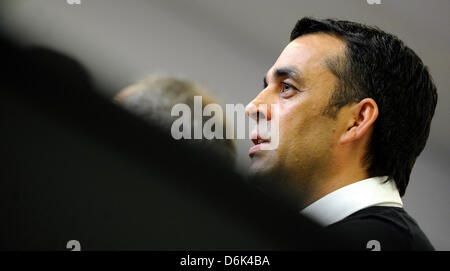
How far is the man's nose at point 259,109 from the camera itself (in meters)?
0.98

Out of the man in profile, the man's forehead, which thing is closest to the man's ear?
the man in profile

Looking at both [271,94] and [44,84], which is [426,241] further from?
[44,84]

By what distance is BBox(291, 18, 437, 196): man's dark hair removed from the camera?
3.13 ft

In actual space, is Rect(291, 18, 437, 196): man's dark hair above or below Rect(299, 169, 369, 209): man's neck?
above

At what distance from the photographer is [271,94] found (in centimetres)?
99

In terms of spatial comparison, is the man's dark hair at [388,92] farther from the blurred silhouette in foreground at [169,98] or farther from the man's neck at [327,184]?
the blurred silhouette in foreground at [169,98]

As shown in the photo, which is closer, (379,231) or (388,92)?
(379,231)

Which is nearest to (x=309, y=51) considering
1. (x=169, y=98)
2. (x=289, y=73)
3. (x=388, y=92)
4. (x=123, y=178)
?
(x=289, y=73)

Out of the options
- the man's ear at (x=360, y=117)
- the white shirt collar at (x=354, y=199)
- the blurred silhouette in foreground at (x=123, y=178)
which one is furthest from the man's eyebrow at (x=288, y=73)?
the blurred silhouette in foreground at (x=123, y=178)

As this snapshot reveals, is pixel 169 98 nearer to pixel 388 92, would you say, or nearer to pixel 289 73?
pixel 289 73

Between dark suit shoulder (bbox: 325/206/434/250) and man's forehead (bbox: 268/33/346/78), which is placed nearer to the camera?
dark suit shoulder (bbox: 325/206/434/250)

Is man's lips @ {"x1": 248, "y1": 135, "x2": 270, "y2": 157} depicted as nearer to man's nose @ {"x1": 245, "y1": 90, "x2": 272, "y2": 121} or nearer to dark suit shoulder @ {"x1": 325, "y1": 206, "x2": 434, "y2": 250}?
man's nose @ {"x1": 245, "y1": 90, "x2": 272, "y2": 121}

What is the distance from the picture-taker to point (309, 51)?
991mm

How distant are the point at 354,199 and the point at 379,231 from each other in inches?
3.2
